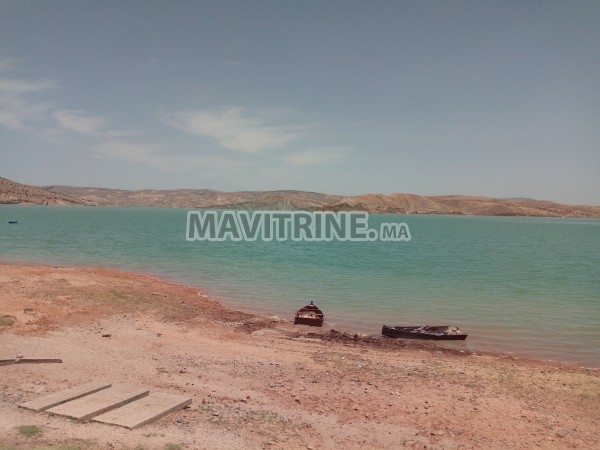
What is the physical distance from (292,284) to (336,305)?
7.90 m

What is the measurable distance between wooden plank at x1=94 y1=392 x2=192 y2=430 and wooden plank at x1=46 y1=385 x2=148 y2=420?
0.52ft

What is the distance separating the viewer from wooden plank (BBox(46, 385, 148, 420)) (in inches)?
388

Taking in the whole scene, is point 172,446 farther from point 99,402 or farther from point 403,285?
point 403,285

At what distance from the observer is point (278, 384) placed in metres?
13.6

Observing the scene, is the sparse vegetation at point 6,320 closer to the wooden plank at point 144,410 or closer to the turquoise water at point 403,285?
the wooden plank at point 144,410

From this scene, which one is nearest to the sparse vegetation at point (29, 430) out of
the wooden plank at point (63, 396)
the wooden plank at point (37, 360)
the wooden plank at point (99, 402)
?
the wooden plank at point (99, 402)

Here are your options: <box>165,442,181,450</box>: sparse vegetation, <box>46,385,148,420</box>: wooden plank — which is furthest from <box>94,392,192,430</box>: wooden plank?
<box>165,442,181,450</box>: sparse vegetation

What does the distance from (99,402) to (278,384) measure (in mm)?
5058

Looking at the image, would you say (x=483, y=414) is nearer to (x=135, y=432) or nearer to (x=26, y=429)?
(x=135, y=432)

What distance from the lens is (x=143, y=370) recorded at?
45.7ft

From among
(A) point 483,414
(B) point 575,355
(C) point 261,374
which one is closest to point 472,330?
(B) point 575,355

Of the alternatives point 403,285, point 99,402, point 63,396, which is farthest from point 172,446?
point 403,285

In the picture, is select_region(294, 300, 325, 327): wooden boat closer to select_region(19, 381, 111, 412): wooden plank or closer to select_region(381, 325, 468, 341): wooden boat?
select_region(381, 325, 468, 341): wooden boat

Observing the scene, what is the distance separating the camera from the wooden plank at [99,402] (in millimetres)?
9852
